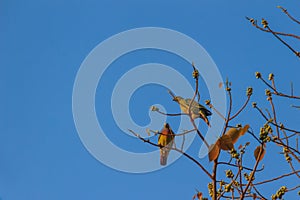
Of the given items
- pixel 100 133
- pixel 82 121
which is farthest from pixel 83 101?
pixel 100 133

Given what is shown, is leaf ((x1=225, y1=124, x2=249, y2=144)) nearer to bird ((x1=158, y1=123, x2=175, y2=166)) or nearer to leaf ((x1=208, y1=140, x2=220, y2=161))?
leaf ((x1=208, y1=140, x2=220, y2=161))

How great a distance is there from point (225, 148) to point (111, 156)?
2.52 feet

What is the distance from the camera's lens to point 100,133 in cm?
213

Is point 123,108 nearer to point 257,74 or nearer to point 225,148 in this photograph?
point 257,74

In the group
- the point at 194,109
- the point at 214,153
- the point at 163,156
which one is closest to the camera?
the point at 214,153

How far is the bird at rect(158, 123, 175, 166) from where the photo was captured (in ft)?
5.25

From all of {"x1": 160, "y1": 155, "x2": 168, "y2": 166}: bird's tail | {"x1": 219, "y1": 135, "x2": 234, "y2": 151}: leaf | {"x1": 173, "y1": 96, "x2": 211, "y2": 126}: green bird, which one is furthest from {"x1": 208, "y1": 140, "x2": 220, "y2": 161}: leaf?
{"x1": 160, "y1": 155, "x2": 168, "y2": 166}: bird's tail

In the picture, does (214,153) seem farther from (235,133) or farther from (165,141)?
(165,141)

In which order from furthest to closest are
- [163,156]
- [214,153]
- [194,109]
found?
[163,156] < [194,109] < [214,153]

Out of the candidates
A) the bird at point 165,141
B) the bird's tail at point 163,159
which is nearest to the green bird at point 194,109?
the bird at point 165,141

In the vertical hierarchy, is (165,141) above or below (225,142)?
above

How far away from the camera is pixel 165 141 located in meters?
1.65

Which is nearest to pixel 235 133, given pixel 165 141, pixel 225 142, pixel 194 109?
pixel 225 142

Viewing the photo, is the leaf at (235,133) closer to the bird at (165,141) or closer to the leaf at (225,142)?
the leaf at (225,142)
